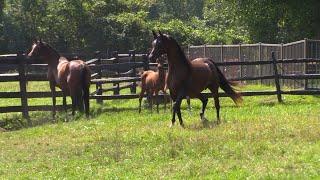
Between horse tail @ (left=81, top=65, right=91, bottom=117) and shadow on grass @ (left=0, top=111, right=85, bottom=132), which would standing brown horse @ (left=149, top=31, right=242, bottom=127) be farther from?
shadow on grass @ (left=0, top=111, right=85, bottom=132)

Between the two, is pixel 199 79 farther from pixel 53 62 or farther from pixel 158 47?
pixel 53 62

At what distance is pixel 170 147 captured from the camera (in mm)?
10344

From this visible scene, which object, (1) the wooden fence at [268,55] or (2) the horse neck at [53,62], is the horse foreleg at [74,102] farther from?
(1) the wooden fence at [268,55]

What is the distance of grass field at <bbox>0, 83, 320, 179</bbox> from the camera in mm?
8563

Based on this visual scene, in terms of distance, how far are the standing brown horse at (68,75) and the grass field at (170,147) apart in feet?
2.87

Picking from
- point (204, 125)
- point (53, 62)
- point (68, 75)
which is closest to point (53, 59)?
point (53, 62)

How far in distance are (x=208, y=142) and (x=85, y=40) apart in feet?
120

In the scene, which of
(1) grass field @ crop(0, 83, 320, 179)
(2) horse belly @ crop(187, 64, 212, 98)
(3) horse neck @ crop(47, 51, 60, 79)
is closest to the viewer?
(1) grass field @ crop(0, 83, 320, 179)

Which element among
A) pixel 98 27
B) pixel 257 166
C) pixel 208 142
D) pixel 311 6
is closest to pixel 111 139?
pixel 208 142

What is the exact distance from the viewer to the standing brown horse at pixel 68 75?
1652 centimetres

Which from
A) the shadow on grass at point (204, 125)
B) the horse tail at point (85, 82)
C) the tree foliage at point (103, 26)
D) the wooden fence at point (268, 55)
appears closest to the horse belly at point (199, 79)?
the shadow on grass at point (204, 125)

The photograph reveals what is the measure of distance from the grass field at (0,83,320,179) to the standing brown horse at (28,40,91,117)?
87 cm

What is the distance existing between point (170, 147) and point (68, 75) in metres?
7.39

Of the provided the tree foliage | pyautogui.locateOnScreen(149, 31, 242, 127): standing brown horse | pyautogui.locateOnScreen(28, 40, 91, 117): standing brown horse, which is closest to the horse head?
Answer: pyautogui.locateOnScreen(149, 31, 242, 127): standing brown horse
